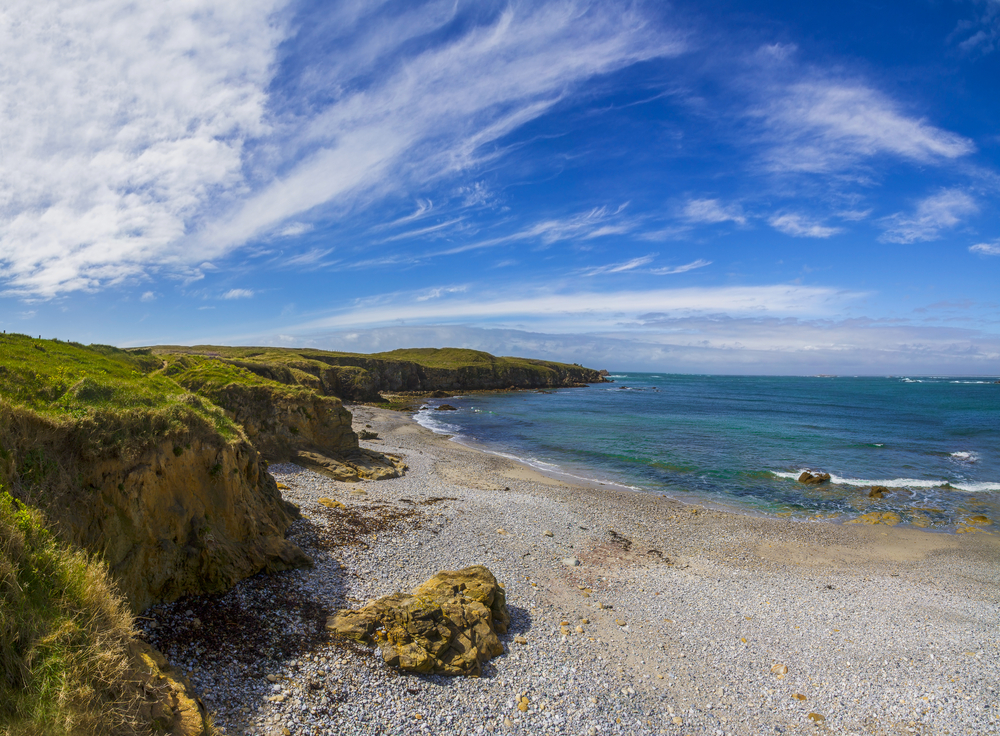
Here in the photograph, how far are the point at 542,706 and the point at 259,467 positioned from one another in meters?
12.3

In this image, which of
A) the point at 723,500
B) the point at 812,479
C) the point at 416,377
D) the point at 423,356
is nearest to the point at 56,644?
the point at 723,500

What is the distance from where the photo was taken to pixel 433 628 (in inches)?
439

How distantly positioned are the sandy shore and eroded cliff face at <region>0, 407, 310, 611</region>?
2.49 feet

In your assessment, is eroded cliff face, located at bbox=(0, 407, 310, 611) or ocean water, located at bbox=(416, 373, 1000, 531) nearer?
eroded cliff face, located at bbox=(0, 407, 310, 611)

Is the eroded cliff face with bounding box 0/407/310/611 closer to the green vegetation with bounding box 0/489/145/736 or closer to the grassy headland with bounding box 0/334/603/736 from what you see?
the grassy headland with bounding box 0/334/603/736

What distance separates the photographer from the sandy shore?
9.69 m

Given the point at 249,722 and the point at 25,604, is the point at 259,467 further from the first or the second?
the point at 25,604

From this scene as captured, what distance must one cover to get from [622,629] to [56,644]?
1276 centimetres

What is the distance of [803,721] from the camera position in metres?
10.6

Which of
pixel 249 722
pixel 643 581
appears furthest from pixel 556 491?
pixel 249 722

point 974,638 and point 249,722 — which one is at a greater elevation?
point 249,722

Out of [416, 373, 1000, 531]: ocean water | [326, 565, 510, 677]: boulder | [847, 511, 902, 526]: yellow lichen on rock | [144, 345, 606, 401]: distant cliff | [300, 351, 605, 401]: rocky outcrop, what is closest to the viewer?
[326, 565, 510, 677]: boulder

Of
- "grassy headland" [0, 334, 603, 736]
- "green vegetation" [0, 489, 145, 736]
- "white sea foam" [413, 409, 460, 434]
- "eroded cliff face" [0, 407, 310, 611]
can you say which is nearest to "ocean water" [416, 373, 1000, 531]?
"white sea foam" [413, 409, 460, 434]

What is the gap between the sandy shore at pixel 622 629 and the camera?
31.8ft
